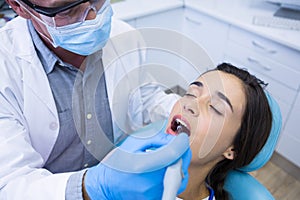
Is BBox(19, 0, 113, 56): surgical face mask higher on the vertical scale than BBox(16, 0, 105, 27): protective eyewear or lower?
lower

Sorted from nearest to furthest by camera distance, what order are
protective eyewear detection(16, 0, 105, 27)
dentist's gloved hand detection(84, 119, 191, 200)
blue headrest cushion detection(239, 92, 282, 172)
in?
dentist's gloved hand detection(84, 119, 191, 200) → protective eyewear detection(16, 0, 105, 27) → blue headrest cushion detection(239, 92, 282, 172)

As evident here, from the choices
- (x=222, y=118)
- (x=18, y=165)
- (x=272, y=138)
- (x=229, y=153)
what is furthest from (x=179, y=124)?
(x=18, y=165)

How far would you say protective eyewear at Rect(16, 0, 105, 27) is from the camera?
2.45 ft

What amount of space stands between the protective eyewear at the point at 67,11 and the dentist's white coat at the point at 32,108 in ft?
0.49

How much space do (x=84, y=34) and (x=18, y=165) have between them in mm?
429

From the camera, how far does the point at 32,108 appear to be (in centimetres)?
88

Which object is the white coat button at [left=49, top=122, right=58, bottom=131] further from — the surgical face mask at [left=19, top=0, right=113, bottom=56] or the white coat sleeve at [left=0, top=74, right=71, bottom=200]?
the surgical face mask at [left=19, top=0, right=113, bottom=56]

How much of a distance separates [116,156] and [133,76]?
1.56 feet

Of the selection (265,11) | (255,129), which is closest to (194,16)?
(265,11)

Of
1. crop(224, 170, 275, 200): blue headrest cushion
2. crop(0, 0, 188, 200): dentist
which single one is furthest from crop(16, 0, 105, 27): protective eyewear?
crop(224, 170, 275, 200): blue headrest cushion

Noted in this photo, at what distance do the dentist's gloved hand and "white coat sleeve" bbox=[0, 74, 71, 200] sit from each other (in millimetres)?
88

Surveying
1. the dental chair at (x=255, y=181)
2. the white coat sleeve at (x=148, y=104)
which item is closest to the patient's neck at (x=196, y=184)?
the dental chair at (x=255, y=181)

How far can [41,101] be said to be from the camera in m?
0.89

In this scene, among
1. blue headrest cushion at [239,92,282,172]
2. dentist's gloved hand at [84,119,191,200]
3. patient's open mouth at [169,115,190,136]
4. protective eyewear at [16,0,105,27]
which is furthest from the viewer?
blue headrest cushion at [239,92,282,172]
